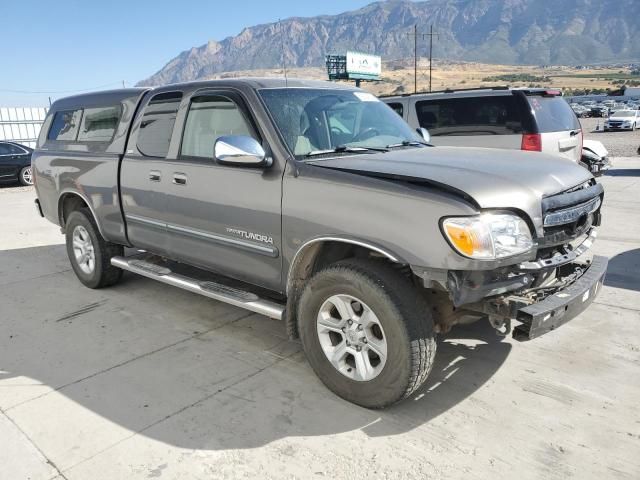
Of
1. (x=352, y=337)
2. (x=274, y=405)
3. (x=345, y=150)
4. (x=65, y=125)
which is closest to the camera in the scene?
(x=352, y=337)

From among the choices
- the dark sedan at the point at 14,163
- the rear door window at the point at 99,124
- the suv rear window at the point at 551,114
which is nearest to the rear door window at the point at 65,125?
the rear door window at the point at 99,124

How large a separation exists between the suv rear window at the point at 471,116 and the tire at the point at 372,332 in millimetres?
5390

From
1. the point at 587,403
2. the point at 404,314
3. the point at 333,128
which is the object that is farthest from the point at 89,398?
the point at 587,403

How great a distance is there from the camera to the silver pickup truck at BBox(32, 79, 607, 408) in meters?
2.77

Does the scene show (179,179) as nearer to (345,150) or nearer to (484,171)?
(345,150)

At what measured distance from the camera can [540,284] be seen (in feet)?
10.0

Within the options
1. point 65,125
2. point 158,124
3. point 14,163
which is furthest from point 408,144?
point 14,163

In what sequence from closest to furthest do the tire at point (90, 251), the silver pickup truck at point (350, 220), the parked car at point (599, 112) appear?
the silver pickup truck at point (350, 220)
the tire at point (90, 251)
the parked car at point (599, 112)

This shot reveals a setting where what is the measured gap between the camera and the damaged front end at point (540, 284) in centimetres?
273

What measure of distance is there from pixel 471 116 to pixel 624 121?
1270 inches

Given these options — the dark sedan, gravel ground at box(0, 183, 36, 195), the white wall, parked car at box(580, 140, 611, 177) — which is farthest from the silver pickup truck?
the white wall

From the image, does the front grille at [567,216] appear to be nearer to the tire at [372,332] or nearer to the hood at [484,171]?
the hood at [484,171]

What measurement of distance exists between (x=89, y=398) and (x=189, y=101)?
2.29 meters

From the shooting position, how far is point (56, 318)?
4.82 meters
